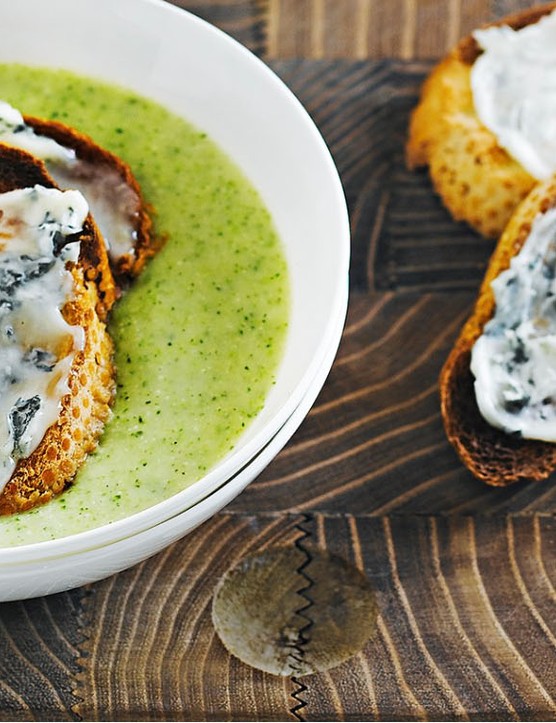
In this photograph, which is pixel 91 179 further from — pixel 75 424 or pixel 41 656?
pixel 41 656

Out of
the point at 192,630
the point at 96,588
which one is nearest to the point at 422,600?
the point at 192,630

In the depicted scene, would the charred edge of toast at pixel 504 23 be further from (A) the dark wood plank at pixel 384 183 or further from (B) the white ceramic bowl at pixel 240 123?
(B) the white ceramic bowl at pixel 240 123

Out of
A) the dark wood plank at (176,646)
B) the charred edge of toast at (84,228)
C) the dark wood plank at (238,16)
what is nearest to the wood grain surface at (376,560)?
the dark wood plank at (176,646)

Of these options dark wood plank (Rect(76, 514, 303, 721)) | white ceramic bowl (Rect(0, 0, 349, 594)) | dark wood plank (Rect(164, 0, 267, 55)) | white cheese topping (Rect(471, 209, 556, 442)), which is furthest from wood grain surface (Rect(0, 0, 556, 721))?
dark wood plank (Rect(164, 0, 267, 55))

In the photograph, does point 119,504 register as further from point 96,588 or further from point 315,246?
point 315,246

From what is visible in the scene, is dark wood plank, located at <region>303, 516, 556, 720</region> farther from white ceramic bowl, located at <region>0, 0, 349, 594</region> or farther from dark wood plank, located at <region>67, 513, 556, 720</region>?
white ceramic bowl, located at <region>0, 0, 349, 594</region>

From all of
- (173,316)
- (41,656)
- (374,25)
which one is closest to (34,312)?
(173,316)

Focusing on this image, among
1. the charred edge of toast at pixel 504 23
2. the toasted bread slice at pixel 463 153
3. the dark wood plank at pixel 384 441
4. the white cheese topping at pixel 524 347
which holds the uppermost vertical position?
the charred edge of toast at pixel 504 23
